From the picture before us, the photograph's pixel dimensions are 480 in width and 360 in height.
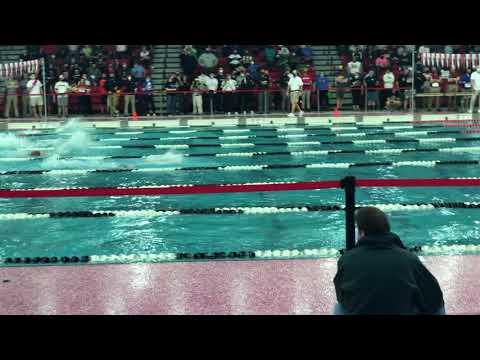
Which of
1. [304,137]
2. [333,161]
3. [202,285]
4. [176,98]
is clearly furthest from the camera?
[176,98]

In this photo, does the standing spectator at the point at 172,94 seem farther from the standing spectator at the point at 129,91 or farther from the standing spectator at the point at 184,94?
the standing spectator at the point at 129,91

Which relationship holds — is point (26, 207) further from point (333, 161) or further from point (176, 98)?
point (176, 98)

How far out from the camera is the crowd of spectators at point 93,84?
1766 centimetres

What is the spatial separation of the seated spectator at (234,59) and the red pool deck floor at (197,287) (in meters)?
15.5

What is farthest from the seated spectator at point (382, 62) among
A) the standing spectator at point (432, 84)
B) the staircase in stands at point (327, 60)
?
the standing spectator at point (432, 84)

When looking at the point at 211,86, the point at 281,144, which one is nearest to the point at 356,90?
the point at 211,86

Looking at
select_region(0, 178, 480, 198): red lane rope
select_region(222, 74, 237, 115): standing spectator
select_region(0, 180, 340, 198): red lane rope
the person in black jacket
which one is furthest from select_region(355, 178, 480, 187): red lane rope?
select_region(222, 74, 237, 115): standing spectator

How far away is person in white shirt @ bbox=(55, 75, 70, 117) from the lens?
677 inches

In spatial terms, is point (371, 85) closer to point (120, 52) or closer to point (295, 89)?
point (295, 89)

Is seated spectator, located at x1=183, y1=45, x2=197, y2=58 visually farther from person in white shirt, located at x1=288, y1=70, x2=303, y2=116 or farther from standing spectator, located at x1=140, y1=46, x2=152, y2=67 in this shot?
person in white shirt, located at x1=288, y1=70, x2=303, y2=116

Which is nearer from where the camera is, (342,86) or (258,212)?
(258,212)
